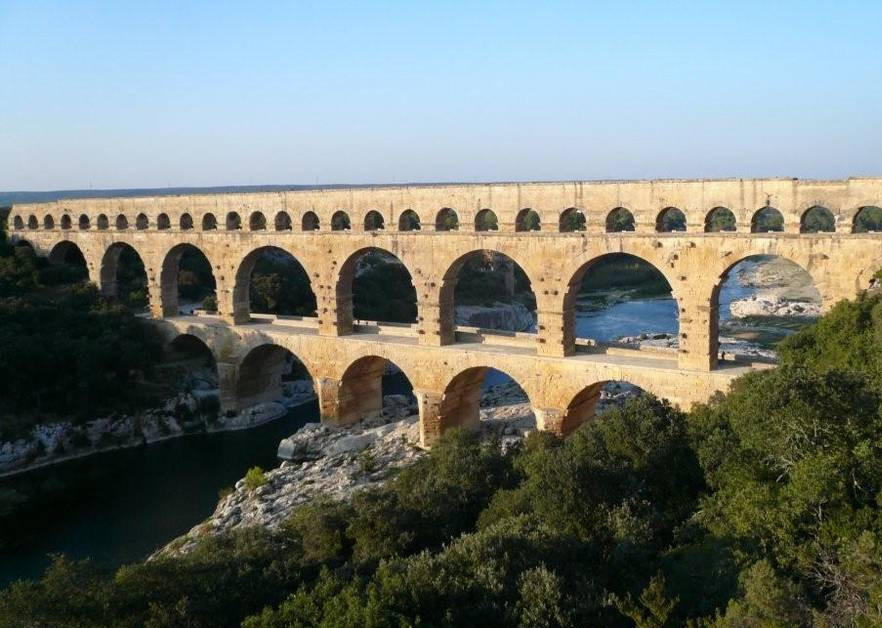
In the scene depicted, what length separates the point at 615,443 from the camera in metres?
12.5

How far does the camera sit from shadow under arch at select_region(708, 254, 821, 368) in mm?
25853

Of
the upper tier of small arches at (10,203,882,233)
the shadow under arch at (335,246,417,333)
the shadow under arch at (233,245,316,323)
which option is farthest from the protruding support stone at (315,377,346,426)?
the shadow under arch at (335,246,417,333)

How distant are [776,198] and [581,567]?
385 inches

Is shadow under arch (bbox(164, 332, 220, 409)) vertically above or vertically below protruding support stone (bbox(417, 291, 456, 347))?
below

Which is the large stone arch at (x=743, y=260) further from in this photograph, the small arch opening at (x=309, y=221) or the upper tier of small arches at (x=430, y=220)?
the small arch opening at (x=309, y=221)

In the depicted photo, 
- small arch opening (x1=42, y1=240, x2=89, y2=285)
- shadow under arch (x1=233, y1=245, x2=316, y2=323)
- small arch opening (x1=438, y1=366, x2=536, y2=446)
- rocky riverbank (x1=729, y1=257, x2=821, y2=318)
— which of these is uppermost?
small arch opening (x1=42, y1=240, x2=89, y2=285)

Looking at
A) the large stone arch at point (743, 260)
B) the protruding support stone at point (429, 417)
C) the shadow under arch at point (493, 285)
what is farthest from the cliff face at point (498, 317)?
the large stone arch at point (743, 260)

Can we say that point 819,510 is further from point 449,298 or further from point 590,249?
point 449,298

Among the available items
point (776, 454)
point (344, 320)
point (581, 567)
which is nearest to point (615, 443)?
point (776, 454)

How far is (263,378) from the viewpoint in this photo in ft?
83.5

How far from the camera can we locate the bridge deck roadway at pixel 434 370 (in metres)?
16.7

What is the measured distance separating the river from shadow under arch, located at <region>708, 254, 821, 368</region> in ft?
42.9

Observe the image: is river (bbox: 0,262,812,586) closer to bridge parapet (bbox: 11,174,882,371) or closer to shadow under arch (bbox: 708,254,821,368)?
bridge parapet (bbox: 11,174,882,371)

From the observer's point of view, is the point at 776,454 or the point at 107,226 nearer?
the point at 776,454
